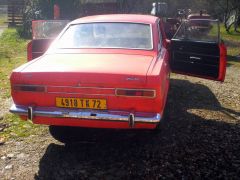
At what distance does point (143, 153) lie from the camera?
4031 mm

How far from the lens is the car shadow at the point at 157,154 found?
3.57 m

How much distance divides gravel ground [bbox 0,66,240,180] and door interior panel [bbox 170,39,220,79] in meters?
0.79

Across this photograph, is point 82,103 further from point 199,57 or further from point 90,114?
point 199,57

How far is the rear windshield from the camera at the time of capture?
4.45m

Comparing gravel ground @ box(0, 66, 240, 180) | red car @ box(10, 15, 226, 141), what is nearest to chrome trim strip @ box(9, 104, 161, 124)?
red car @ box(10, 15, 226, 141)

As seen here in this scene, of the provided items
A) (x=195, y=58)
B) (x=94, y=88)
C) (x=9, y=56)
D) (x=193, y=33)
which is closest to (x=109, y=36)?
(x=94, y=88)

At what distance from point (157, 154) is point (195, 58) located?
230 cm

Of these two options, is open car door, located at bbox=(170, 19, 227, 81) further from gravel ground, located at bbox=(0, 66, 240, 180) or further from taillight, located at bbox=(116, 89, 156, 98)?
taillight, located at bbox=(116, 89, 156, 98)

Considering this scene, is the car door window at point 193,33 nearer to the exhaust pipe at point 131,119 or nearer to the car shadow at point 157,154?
the car shadow at point 157,154

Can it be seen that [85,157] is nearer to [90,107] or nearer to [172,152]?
[90,107]

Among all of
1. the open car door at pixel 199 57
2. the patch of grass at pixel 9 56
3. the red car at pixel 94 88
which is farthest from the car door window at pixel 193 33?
the patch of grass at pixel 9 56

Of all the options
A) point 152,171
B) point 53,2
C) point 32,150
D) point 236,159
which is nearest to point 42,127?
point 32,150

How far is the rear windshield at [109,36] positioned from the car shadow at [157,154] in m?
1.26

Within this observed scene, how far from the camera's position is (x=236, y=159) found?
12.7ft
